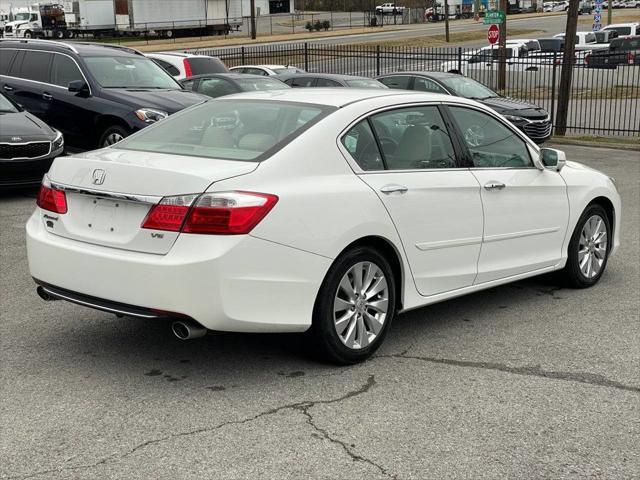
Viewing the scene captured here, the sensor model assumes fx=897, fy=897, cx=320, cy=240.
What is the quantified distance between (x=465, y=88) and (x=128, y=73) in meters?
7.89

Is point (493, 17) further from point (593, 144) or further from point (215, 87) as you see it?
point (215, 87)

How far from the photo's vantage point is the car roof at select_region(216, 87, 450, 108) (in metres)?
5.42

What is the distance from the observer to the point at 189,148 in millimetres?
5191

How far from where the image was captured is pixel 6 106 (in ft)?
37.3

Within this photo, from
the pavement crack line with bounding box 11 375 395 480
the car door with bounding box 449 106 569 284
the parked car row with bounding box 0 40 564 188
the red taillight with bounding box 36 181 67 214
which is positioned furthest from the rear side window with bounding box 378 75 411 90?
the pavement crack line with bounding box 11 375 395 480

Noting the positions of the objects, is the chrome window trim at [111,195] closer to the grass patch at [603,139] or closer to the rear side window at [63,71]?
the rear side window at [63,71]

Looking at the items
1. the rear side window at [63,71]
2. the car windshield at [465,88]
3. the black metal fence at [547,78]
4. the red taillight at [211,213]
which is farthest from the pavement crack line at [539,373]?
the black metal fence at [547,78]

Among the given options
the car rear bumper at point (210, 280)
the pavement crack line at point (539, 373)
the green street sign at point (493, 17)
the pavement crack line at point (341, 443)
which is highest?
the green street sign at point (493, 17)

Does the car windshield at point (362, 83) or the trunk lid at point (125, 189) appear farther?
the car windshield at point (362, 83)

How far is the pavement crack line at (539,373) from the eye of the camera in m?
4.91

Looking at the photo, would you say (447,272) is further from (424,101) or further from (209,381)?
(209,381)

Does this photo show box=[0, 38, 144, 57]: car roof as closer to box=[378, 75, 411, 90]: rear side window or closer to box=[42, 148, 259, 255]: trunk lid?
box=[378, 75, 411, 90]: rear side window

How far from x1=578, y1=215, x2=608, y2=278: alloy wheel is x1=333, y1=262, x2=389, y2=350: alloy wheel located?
2.44 metres

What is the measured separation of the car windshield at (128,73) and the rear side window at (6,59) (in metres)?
1.49
